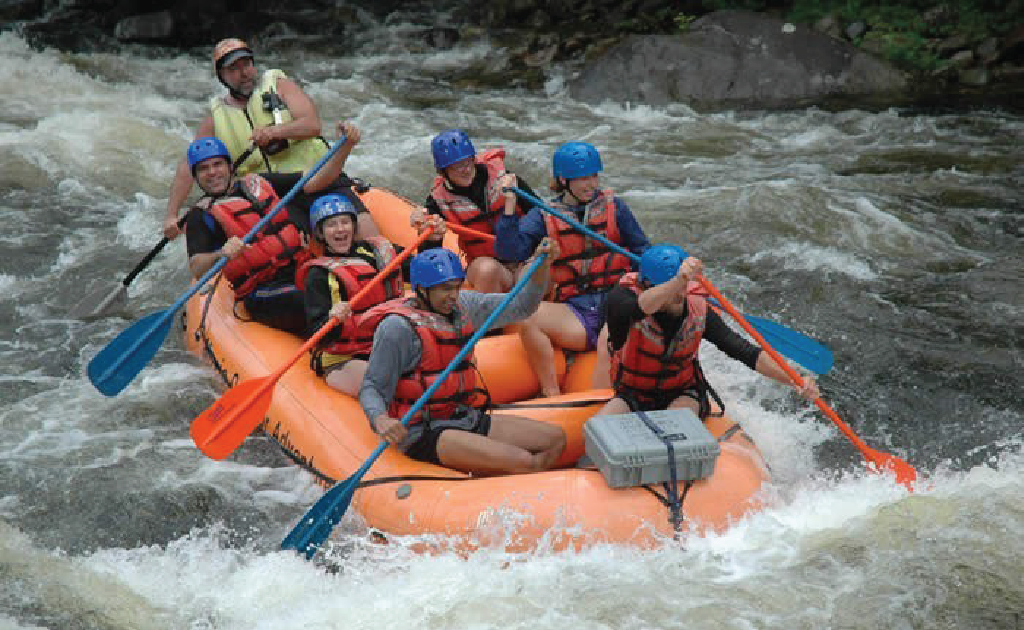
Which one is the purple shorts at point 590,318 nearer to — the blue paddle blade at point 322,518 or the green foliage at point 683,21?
the blue paddle blade at point 322,518

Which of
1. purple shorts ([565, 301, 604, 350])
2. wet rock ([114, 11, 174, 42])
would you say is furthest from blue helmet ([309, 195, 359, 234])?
wet rock ([114, 11, 174, 42])

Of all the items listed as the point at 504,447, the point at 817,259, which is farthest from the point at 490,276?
the point at 817,259

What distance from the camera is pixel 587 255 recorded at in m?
4.89

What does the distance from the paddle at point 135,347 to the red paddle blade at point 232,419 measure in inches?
27.7

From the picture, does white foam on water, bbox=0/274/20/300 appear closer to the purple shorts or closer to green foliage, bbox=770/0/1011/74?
the purple shorts

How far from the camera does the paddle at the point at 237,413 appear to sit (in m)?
4.38

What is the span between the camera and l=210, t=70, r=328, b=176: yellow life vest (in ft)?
18.6

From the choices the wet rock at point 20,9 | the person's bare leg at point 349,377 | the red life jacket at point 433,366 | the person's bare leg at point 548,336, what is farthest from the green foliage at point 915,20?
the wet rock at point 20,9

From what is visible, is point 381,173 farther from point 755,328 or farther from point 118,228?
point 755,328

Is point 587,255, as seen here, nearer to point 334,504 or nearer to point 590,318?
point 590,318

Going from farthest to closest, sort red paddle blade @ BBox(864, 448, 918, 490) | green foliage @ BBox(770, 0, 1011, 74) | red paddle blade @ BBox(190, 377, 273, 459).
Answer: green foliage @ BBox(770, 0, 1011, 74) → red paddle blade @ BBox(190, 377, 273, 459) → red paddle blade @ BBox(864, 448, 918, 490)

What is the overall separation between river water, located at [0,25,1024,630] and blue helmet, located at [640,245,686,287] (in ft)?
2.92

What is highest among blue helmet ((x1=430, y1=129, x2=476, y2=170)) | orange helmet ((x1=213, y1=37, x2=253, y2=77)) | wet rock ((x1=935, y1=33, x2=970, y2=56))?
orange helmet ((x1=213, y1=37, x2=253, y2=77))

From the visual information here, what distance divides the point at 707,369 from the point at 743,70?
5851 mm
